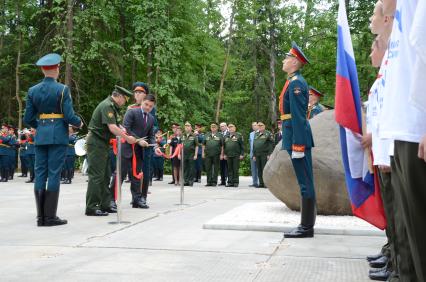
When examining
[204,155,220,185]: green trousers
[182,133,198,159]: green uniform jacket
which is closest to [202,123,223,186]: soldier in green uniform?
[204,155,220,185]: green trousers

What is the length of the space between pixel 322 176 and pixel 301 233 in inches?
68.2

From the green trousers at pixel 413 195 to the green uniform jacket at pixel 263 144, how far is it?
15.1 metres

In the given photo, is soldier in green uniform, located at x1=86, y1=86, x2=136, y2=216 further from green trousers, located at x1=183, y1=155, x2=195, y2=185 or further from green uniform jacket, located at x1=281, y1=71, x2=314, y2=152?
green trousers, located at x1=183, y1=155, x2=195, y2=185

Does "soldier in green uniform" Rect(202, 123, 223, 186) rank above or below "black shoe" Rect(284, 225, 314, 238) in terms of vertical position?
above

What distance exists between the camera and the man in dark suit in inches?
356

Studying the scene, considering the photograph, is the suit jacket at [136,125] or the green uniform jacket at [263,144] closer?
the suit jacket at [136,125]

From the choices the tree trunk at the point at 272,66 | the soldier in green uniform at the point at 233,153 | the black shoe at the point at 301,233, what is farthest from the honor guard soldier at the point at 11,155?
the tree trunk at the point at 272,66

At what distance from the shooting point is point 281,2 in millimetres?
35656

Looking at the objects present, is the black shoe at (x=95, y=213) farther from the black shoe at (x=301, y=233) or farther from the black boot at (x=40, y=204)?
the black shoe at (x=301, y=233)

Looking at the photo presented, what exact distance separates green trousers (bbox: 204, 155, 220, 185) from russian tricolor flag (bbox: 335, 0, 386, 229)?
1363cm

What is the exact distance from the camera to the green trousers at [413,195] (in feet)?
6.82

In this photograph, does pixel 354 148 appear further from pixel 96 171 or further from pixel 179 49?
pixel 179 49

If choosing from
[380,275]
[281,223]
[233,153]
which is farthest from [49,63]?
[233,153]

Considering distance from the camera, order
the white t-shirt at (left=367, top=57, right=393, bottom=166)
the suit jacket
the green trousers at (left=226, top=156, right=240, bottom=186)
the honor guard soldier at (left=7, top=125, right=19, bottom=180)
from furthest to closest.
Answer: the honor guard soldier at (left=7, top=125, right=19, bottom=180)
the green trousers at (left=226, top=156, right=240, bottom=186)
the suit jacket
the white t-shirt at (left=367, top=57, right=393, bottom=166)
